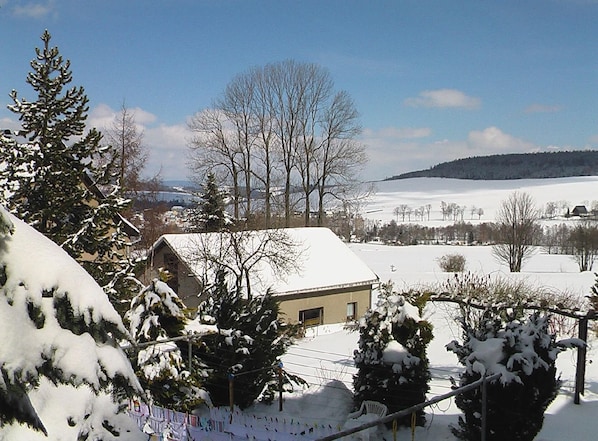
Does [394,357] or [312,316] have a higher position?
[394,357]

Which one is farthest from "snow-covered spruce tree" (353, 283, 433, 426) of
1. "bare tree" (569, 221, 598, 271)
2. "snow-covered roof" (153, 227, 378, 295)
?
"bare tree" (569, 221, 598, 271)

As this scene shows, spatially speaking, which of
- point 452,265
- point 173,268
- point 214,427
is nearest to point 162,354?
point 214,427

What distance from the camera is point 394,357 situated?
28.2 ft

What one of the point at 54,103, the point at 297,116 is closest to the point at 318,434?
the point at 54,103

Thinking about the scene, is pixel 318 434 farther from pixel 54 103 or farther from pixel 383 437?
pixel 54 103

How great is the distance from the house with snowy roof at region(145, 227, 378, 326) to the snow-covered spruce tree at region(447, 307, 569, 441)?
12.3m

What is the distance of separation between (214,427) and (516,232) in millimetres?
39393

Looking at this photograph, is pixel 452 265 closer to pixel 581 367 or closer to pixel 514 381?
pixel 581 367

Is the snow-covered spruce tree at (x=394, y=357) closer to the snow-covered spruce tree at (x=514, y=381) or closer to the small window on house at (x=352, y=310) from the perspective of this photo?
the snow-covered spruce tree at (x=514, y=381)

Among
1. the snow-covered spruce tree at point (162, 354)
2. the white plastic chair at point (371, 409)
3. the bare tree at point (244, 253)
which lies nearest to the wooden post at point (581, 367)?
the white plastic chair at point (371, 409)

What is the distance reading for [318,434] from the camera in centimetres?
686

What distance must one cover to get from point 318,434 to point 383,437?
6.03ft

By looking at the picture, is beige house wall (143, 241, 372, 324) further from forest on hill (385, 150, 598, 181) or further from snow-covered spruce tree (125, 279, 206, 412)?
forest on hill (385, 150, 598, 181)

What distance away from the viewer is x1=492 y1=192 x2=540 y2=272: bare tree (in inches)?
1575
